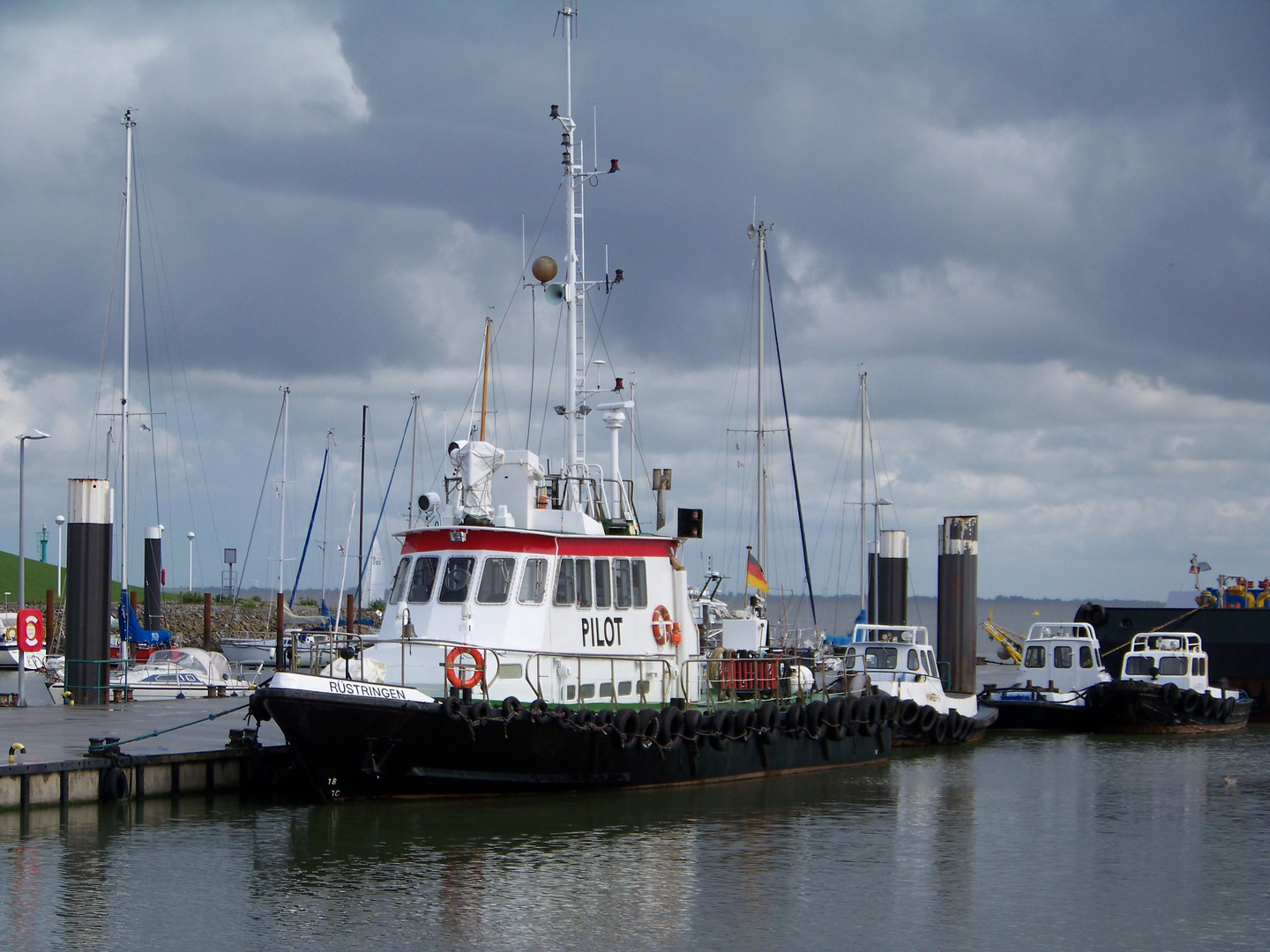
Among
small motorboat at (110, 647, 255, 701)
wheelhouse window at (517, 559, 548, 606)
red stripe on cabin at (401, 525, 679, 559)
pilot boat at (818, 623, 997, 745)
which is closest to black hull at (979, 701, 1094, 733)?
pilot boat at (818, 623, 997, 745)

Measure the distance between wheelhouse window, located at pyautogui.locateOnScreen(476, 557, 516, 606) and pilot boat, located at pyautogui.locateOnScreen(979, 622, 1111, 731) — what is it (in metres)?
15.5

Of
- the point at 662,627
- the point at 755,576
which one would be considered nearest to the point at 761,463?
the point at 755,576

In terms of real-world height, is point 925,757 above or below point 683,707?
below

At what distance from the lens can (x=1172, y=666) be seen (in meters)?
31.2

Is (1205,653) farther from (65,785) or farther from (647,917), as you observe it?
(65,785)

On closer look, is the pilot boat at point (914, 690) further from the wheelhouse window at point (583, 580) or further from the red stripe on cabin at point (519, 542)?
the wheelhouse window at point (583, 580)

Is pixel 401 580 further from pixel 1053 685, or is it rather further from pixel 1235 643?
pixel 1235 643

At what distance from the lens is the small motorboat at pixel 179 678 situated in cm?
3084

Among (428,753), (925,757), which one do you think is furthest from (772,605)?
(428,753)

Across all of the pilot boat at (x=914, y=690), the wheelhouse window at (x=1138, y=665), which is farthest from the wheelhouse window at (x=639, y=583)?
the wheelhouse window at (x=1138, y=665)

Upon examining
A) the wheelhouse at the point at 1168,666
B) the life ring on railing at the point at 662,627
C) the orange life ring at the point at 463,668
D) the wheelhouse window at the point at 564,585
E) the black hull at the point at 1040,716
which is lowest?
the black hull at the point at 1040,716

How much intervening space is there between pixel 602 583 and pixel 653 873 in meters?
5.70

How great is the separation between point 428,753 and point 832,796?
6351mm

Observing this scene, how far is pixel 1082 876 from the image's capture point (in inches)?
591
